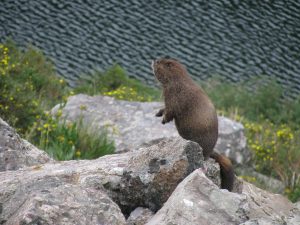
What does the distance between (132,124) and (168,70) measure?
5545mm

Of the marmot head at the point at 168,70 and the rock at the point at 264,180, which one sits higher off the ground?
the marmot head at the point at 168,70

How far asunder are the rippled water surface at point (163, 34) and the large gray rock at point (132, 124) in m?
10.4

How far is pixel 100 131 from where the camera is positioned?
12.5 meters

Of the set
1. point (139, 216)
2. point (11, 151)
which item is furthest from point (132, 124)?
point (139, 216)

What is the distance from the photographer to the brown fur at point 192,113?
7465 mm

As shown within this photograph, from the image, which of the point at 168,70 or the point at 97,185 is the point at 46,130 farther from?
the point at 97,185

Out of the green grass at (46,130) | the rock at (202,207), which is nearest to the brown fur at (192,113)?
the rock at (202,207)

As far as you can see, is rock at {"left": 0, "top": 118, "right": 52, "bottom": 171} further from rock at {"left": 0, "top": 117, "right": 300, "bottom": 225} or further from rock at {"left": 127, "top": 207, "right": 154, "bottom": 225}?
rock at {"left": 127, "top": 207, "right": 154, "bottom": 225}

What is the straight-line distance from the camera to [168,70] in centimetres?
779

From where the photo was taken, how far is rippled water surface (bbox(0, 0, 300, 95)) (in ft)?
87.8

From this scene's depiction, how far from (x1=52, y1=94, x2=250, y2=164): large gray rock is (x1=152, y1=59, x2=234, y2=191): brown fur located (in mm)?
4410

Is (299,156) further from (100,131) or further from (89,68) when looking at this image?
(89,68)

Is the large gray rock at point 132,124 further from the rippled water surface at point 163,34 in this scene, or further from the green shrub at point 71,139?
the rippled water surface at point 163,34

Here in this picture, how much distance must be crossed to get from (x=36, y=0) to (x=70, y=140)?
20.4 m
